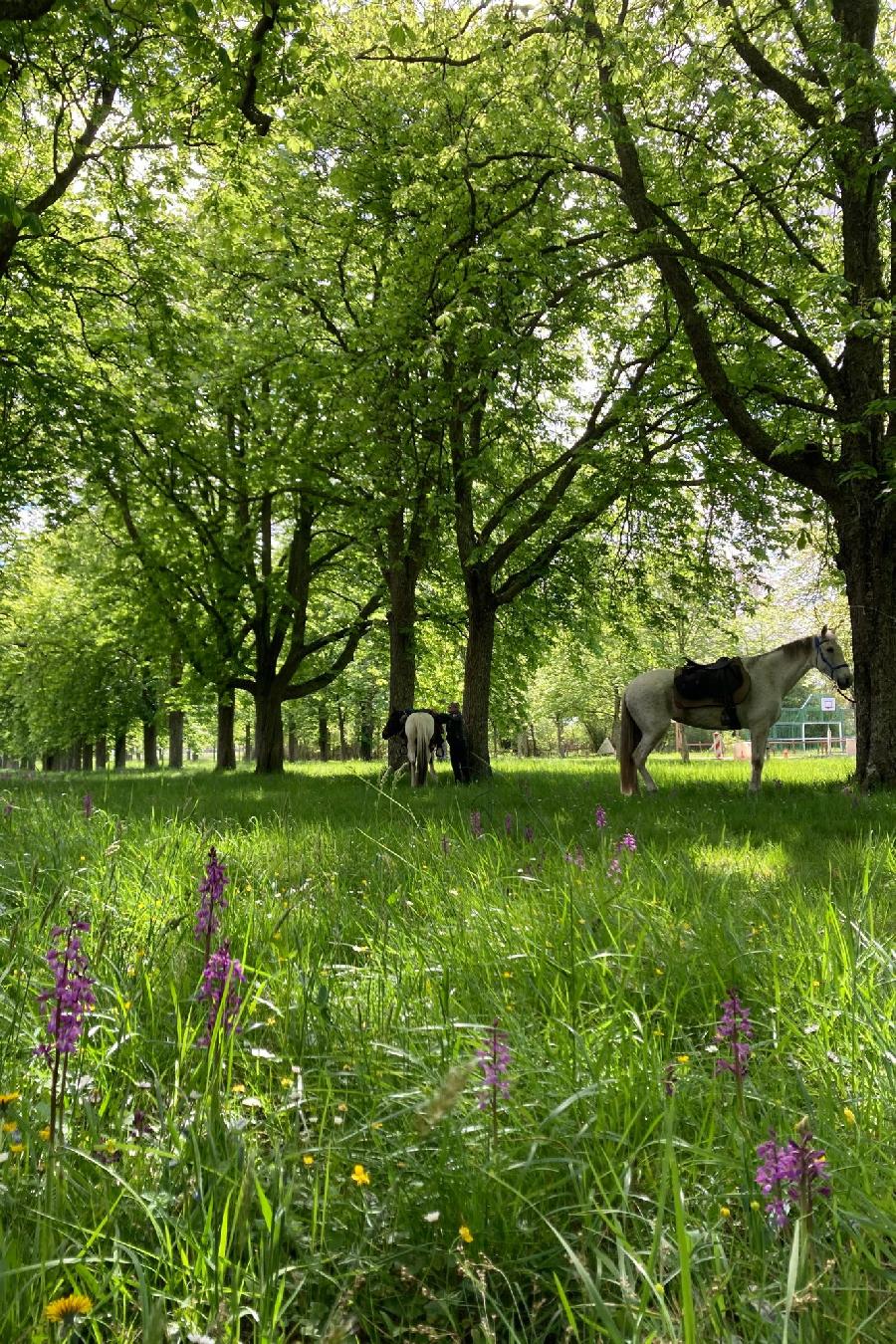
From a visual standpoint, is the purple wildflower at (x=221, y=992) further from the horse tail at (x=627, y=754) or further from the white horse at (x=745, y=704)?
the white horse at (x=745, y=704)

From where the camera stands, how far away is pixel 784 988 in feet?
9.15

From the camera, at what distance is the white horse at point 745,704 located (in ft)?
38.5

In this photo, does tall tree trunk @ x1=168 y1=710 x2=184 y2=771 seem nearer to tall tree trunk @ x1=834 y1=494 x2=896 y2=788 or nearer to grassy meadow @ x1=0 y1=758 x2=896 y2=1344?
tall tree trunk @ x1=834 y1=494 x2=896 y2=788

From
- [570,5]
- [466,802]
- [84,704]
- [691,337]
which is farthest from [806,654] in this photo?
[84,704]

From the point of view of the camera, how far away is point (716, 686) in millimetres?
11945

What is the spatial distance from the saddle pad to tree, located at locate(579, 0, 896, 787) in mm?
1518

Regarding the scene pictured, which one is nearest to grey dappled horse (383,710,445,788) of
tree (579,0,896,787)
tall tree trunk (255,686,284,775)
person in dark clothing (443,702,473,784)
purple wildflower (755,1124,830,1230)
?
person in dark clothing (443,702,473,784)

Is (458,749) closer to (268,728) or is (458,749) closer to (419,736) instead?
(419,736)

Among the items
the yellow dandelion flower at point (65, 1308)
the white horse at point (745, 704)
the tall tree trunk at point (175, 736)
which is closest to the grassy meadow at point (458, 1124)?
the yellow dandelion flower at point (65, 1308)

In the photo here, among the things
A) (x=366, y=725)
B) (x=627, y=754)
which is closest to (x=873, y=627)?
(x=627, y=754)

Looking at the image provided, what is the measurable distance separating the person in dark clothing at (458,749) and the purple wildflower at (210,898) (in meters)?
13.6

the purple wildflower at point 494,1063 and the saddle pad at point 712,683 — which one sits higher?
the saddle pad at point 712,683

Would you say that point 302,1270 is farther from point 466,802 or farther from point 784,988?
point 466,802

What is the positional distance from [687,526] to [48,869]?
14.6 metres
